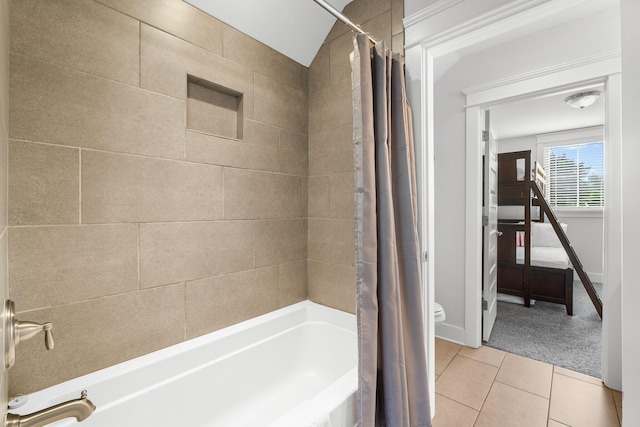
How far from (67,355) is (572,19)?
3638 mm

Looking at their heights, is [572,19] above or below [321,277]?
above

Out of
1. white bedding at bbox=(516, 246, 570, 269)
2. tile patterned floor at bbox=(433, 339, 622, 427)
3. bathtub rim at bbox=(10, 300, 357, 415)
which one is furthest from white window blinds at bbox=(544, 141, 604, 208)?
bathtub rim at bbox=(10, 300, 357, 415)

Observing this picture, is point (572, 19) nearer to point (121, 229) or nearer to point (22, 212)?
point (121, 229)

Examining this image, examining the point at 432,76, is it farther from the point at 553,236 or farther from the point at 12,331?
the point at 553,236

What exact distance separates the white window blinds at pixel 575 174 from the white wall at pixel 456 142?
363 cm

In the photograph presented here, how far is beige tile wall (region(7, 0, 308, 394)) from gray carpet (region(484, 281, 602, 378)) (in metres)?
2.31

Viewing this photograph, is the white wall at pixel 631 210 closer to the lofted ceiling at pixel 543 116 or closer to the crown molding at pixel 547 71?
the crown molding at pixel 547 71

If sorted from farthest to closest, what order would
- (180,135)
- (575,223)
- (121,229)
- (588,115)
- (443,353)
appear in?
(575,223) → (588,115) → (443,353) → (180,135) → (121,229)

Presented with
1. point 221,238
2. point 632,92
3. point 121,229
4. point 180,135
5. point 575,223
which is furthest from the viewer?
point 575,223

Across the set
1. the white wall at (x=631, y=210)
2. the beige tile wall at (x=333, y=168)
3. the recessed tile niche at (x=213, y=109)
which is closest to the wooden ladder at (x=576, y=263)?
the white wall at (x=631, y=210)

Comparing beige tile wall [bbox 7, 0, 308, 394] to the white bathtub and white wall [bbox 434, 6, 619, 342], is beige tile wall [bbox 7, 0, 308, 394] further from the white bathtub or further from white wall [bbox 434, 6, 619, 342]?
white wall [bbox 434, 6, 619, 342]

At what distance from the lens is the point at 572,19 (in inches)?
84.0

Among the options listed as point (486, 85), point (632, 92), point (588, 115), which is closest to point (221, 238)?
point (632, 92)

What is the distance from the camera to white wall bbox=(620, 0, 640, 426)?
101 centimetres
